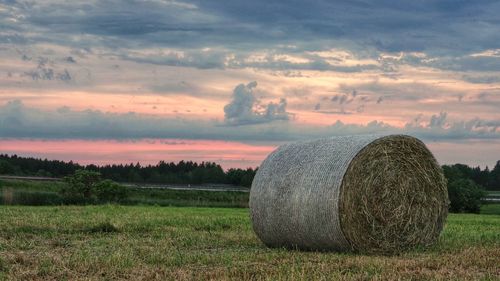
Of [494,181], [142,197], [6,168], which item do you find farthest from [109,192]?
[494,181]

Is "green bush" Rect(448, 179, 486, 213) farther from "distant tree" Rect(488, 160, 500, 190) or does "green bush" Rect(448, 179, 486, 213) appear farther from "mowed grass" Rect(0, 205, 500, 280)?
"distant tree" Rect(488, 160, 500, 190)

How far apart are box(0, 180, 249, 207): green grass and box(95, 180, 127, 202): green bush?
0.52 m

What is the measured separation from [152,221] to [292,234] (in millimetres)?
6718

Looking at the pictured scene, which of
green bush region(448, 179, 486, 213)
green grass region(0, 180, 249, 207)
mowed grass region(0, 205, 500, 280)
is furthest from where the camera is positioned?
green bush region(448, 179, 486, 213)

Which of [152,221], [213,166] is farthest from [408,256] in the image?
[213,166]

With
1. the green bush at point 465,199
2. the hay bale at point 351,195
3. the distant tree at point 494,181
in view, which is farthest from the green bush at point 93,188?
the distant tree at point 494,181

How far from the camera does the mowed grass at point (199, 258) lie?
9.87 metres

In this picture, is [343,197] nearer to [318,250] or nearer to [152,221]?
[318,250]

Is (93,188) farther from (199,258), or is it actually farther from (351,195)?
(199,258)

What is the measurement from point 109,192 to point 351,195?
102 ft

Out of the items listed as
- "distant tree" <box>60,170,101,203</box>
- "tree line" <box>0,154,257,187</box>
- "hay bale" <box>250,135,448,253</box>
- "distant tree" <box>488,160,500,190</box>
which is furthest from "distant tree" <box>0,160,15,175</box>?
"hay bale" <box>250,135,448,253</box>

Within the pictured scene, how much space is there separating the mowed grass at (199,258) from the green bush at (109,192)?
25.5 meters

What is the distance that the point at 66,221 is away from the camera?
19.1 meters

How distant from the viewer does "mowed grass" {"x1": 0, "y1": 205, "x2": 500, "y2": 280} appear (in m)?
9.87
